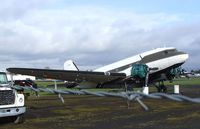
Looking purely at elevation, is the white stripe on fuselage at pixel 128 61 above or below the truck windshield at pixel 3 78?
above

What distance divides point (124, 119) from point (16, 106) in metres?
4.17

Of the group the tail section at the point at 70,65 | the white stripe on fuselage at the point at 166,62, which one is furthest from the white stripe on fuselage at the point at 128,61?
the tail section at the point at 70,65

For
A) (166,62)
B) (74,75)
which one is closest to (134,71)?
(166,62)

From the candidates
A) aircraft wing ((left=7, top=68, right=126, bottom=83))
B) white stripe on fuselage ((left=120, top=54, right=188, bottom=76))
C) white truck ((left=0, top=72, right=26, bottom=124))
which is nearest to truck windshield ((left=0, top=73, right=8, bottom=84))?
white truck ((left=0, top=72, right=26, bottom=124))

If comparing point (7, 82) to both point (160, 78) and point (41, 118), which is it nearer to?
point (41, 118)

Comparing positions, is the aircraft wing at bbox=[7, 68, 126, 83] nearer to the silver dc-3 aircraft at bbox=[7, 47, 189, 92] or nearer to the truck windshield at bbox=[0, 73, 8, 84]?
the silver dc-3 aircraft at bbox=[7, 47, 189, 92]

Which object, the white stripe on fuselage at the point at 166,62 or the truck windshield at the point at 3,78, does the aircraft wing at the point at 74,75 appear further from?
the truck windshield at the point at 3,78

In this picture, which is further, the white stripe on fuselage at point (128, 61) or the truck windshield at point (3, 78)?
the white stripe on fuselage at point (128, 61)

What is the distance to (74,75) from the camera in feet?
129

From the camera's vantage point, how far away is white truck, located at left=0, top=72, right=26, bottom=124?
1464 cm

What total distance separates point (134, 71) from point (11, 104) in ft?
77.8

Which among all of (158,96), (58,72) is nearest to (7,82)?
(158,96)

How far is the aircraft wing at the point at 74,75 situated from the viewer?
38.0 metres

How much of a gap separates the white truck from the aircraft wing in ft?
73.0
